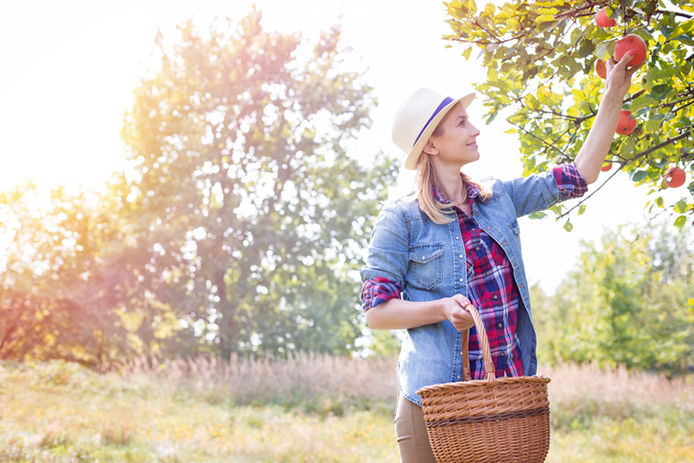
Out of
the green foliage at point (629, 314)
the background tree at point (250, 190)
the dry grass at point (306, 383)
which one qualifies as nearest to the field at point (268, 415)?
the dry grass at point (306, 383)

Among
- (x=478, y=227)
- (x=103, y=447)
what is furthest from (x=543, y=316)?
(x=478, y=227)

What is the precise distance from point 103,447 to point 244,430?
1.98 m

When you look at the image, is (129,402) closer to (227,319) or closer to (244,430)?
(244,430)

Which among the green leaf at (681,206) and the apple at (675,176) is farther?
the green leaf at (681,206)

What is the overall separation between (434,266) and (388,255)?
156mm

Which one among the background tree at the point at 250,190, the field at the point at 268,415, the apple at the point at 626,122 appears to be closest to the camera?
the apple at the point at 626,122

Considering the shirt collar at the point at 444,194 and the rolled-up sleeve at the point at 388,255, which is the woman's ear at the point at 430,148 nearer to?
the shirt collar at the point at 444,194

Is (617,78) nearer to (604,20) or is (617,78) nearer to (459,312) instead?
(604,20)

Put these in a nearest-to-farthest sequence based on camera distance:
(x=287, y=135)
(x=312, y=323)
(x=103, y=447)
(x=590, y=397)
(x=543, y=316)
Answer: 1. (x=103, y=447)
2. (x=590, y=397)
3. (x=312, y=323)
4. (x=287, y=135)
5. (x=543, y=316)

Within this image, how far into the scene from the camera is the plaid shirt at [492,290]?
1.97 metres

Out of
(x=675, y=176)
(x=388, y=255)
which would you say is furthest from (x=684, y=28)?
(x=388, y=255)

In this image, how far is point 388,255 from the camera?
2.04 meters

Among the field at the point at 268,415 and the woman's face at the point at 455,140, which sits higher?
the woman's face at the point at 455,140

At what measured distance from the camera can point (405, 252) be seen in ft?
6.82
